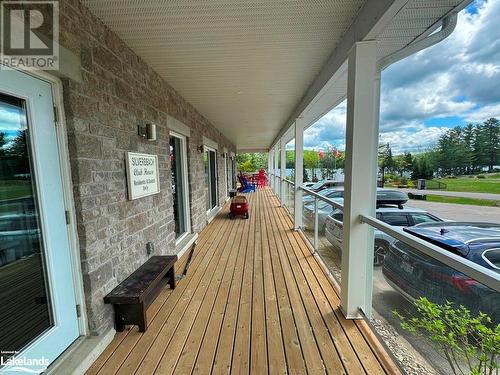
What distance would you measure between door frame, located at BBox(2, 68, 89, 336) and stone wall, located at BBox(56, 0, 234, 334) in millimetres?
30

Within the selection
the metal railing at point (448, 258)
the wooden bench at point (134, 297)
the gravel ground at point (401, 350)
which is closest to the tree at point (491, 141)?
the metal railing at point (448, 258)

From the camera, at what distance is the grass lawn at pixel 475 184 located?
4.16 ft

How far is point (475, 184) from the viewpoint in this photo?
4.55ft

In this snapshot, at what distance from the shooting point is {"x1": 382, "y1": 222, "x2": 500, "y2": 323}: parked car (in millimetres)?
1021

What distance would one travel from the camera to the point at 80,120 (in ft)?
5.53

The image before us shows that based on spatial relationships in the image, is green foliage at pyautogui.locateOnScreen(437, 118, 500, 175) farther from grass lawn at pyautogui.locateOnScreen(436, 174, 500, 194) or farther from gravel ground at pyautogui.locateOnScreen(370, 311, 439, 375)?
gravel ground at pyautogui.locateOnScreen(370, 311, 439, 375)

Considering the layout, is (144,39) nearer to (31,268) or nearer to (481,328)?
(31,268)

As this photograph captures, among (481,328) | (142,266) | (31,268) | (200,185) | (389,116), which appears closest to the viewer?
(481,328)

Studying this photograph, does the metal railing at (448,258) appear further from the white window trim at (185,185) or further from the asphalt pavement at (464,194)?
the white window trim at (185,185)

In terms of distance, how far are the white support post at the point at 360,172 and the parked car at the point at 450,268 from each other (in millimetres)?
302

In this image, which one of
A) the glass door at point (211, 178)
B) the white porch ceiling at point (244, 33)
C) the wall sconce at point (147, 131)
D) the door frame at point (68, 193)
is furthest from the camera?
the glass door at point (211, 178)

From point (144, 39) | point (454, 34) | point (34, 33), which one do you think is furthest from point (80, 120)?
point (454, 34)

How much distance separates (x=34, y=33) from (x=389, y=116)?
2.61 metres

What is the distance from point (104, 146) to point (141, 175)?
1.97 ft
